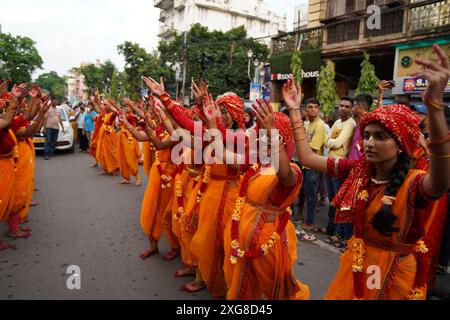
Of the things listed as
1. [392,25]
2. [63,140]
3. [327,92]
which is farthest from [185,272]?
[392,25]

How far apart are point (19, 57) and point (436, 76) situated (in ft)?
151

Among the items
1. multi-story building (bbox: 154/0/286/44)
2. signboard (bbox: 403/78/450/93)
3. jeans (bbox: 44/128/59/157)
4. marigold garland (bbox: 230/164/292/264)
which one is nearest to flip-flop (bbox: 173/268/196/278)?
marigold garland (bbox: 230/164/292/264)

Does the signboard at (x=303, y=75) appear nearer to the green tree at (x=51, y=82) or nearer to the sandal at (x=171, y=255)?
the sandal at (x=171, y=255)

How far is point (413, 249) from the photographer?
74.9 inches

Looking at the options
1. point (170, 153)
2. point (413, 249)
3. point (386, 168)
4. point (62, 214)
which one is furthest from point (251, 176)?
point (62, 214)

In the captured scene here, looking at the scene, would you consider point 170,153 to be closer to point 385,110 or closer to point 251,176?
point 251,176

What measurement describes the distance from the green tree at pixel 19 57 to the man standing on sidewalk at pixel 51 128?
100ft

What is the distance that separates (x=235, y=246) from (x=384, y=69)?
49.4 feet

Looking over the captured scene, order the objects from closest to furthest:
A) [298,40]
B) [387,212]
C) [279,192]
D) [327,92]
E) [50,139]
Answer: [387,212] < [279,192] < [50,139] < [327,92] < [298,40]

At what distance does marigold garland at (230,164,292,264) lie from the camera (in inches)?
96.3

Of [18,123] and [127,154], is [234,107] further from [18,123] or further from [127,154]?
[127,154]

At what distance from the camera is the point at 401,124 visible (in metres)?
1.83

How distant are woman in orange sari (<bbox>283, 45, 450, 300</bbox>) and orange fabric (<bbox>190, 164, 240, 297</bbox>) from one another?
1186 millimetres

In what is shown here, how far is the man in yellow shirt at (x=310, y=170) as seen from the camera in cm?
538
